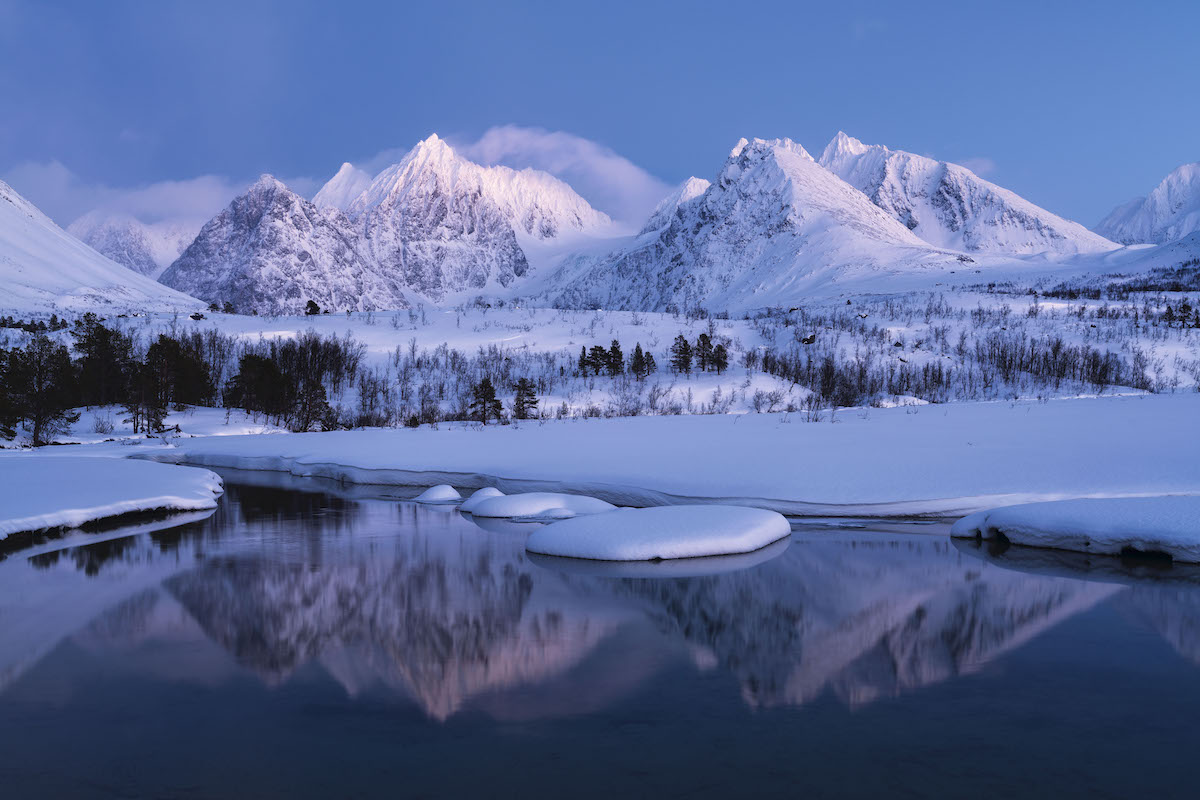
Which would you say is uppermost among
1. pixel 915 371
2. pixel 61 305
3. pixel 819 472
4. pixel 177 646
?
pixel 61 305

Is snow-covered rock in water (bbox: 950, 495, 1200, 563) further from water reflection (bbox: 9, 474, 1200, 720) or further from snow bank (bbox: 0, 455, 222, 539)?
snow bank (bbox: 0, 455, 222, 539)

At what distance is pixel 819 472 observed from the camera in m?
20.1

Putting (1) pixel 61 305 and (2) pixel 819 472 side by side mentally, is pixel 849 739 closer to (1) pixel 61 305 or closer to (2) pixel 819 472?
(2) pixel 819 472

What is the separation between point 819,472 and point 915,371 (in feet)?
258

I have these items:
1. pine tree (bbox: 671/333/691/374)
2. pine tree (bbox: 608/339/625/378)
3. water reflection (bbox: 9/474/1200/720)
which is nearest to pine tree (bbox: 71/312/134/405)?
pine tree (bbox: 608/339/625/378)

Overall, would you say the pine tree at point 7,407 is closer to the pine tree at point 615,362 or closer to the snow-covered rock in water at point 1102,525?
the pine tree at point 615,362

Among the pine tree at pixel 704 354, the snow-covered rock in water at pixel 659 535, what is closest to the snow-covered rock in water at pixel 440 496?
the snow-covered rock in water at pixel 659 535

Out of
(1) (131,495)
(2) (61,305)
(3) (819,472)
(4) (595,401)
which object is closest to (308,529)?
(1) (131,495)

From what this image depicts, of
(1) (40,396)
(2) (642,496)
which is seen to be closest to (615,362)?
(1) (40,396)

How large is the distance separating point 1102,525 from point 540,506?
11740mm

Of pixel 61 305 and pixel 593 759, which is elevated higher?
pixel 61 305

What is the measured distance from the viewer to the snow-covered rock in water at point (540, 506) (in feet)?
63.4

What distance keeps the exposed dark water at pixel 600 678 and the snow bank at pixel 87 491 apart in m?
3.00

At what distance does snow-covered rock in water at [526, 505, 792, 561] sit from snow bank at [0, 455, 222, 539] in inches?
418
